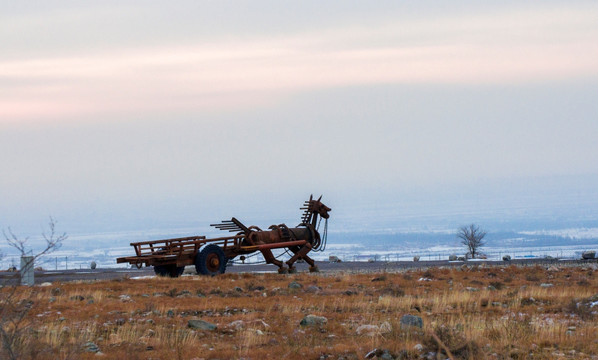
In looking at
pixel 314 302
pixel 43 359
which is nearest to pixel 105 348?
pixel 43 359

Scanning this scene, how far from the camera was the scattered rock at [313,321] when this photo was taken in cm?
1617

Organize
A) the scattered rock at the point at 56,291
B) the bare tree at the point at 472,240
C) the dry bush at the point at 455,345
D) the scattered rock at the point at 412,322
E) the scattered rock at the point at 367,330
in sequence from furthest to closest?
the bare tree at the point at 472,240
the scattered rock at the point at 56,291
the scattered rock at the point at 367,330
the scattered rock at the point at 412,322
the dry bush at the point at 455,345

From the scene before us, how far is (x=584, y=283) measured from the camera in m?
27.2

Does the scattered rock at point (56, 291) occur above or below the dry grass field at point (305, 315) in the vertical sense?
above

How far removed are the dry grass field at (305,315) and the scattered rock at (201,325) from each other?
4.1 inches

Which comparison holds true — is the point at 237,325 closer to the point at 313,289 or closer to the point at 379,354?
the point at 379,354

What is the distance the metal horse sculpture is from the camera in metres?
33.3

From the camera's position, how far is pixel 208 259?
31.5m

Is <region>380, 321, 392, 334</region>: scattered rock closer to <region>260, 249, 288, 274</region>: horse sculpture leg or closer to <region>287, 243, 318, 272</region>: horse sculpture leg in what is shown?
<region>260, 249, 288, 274</region>: horse sculpture leg

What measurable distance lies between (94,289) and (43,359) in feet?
50.3

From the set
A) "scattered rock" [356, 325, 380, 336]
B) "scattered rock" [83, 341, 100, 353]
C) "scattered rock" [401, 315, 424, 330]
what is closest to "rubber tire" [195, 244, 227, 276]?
"scattered rock" [356, 325, 380, 336]

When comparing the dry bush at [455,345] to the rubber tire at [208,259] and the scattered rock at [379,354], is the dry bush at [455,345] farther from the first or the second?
the rubber tire at [208,259]

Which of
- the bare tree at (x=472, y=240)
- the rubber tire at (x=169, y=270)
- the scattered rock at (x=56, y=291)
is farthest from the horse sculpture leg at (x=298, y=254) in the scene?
the bare tree at (x=472, y=240)

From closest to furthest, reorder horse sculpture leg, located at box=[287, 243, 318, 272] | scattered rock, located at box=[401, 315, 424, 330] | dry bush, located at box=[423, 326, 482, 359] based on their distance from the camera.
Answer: dry bush, located at box=[423, 326, 482, 359]
scattered rock, located at box=[401, 315, 424, 330]
horse sculpture leg, located at box=[287, 243, 318, 272]
